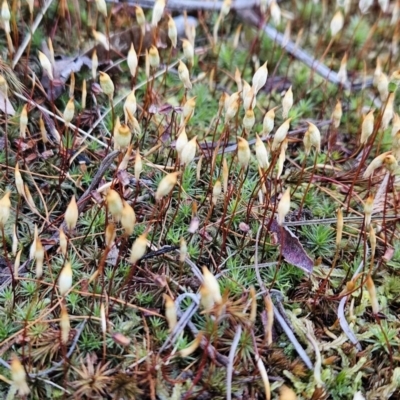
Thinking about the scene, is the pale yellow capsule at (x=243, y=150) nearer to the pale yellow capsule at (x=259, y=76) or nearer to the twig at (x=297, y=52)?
the pale yellow capsule at (x=259, y=76)

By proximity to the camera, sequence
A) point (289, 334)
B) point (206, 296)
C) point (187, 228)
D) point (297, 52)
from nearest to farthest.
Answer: point (206, 296) → point (289, 334) → point (187, 228) → point (297, 52)

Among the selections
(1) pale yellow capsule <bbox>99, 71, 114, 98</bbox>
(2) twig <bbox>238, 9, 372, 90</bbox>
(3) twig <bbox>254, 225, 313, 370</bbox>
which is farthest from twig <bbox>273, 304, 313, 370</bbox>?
(2) twig <bbox>238, 9, 372, 90</bbox>

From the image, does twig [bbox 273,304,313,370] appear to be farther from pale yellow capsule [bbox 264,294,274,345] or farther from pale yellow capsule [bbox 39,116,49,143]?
pale yellow capsule [bbox 39,116,49,143]

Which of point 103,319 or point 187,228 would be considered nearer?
point 103,319

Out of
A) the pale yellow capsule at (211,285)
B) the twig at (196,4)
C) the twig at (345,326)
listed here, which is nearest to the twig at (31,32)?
the twig at (196,4)

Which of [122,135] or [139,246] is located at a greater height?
[122,135]

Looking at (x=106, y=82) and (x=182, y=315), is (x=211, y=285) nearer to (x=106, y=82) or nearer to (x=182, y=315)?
(x=182, y=315)

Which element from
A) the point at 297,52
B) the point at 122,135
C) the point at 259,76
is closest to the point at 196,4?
the point at 297,52

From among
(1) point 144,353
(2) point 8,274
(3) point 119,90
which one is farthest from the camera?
(3) point 119,90

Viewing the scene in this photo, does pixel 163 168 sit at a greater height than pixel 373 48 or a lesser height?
lesser

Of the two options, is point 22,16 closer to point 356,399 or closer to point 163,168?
point 163,168

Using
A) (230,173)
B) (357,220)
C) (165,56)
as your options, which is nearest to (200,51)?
(165,56)
